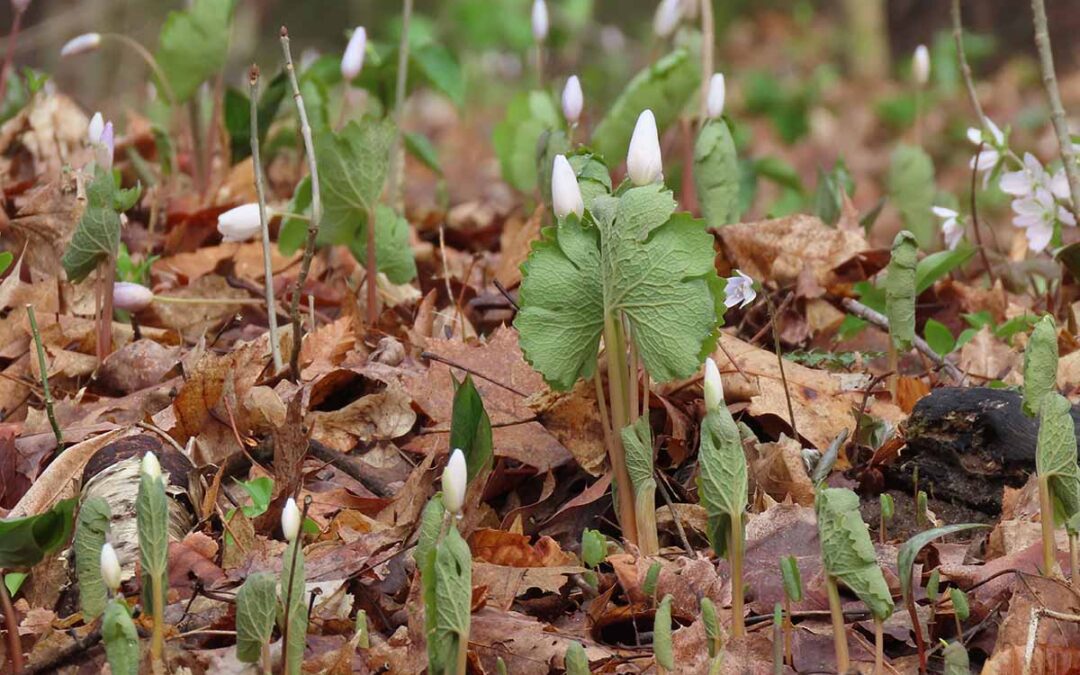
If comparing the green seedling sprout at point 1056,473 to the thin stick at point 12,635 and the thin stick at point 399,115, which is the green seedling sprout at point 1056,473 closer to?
the thin stick at point 12,635

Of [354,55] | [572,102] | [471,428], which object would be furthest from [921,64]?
[471,428]

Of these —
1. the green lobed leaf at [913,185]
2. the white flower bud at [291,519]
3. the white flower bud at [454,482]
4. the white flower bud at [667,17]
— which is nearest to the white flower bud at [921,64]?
the green lobed leaf at [913,185]

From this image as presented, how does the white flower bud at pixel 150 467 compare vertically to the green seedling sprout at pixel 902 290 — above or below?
above

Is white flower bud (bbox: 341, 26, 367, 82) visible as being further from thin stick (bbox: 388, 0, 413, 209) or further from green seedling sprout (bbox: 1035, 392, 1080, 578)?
green seedling sprout (bbox: 1035, 392, 1080, 578)

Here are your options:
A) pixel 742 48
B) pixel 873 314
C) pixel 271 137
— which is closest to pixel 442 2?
pixel 742 48

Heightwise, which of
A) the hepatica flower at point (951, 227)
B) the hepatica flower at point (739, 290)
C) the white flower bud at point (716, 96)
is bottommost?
the hepatica flower at point (951, 227)

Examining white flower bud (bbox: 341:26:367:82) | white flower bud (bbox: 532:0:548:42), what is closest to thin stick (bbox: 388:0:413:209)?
white flower bud (bbox: 341:26:367:82)

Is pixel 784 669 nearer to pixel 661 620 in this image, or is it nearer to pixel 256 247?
pixel 661 620
